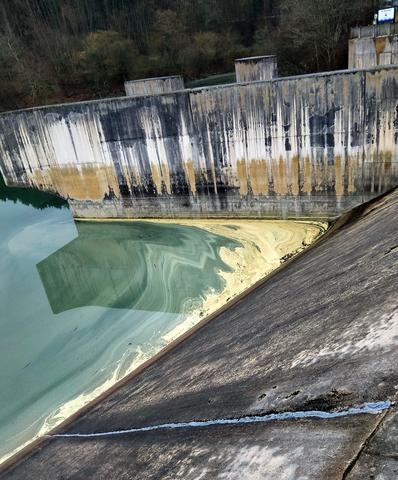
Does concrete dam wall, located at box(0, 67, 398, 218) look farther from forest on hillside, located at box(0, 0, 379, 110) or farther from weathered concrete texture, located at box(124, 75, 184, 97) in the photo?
forest on hillside, located at box(0, 0, 379, 110)

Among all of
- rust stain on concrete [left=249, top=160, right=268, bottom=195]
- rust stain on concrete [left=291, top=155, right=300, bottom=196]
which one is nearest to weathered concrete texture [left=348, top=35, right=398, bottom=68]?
rust stain on concrete [left=291, top=155, right=300, bottom=196]

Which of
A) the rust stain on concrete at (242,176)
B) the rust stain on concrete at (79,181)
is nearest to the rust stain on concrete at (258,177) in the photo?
the rust stain on concrete at (242,176)

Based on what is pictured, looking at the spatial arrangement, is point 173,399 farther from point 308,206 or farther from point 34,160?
point 34,160

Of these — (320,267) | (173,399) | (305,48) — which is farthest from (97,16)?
(173,399)

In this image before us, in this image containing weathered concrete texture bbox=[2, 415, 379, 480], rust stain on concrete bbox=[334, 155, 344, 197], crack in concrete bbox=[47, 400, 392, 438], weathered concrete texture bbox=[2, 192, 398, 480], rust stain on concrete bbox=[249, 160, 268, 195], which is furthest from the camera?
rust stain on concrete bbox=[249, 160, 268, 195]

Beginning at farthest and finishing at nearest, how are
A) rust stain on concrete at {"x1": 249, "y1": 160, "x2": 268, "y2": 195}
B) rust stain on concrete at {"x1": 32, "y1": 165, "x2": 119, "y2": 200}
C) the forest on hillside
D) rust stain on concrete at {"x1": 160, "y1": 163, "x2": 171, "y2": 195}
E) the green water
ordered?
1. the forest on hillside
2. rust stain on concrete at {"x1": 32, "y1": 165, "x2": 119, "y2": 200}
3. rust stain on concrete at {"x1": 160, "y1": 163, "x2": 171, "y2": 195}
4. rust stain on concrete at {"x1": 249, "y1": 160, "x2": 268, "y2": 195}
5. the green water

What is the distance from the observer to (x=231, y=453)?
197 cm

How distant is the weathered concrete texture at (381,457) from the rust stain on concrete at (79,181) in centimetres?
814

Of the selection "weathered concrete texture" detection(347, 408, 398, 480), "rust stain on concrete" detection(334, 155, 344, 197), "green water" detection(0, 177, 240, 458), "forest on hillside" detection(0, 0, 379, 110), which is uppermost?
"forest on hillside" detection(0, 0, 379, 110)

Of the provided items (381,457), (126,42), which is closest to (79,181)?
(381,457)

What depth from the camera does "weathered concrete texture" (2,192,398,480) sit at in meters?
1.89

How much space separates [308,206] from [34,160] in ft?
20.9

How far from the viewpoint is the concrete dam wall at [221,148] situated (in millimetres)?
7078

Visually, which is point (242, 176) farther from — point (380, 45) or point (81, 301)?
point (380, 45)
